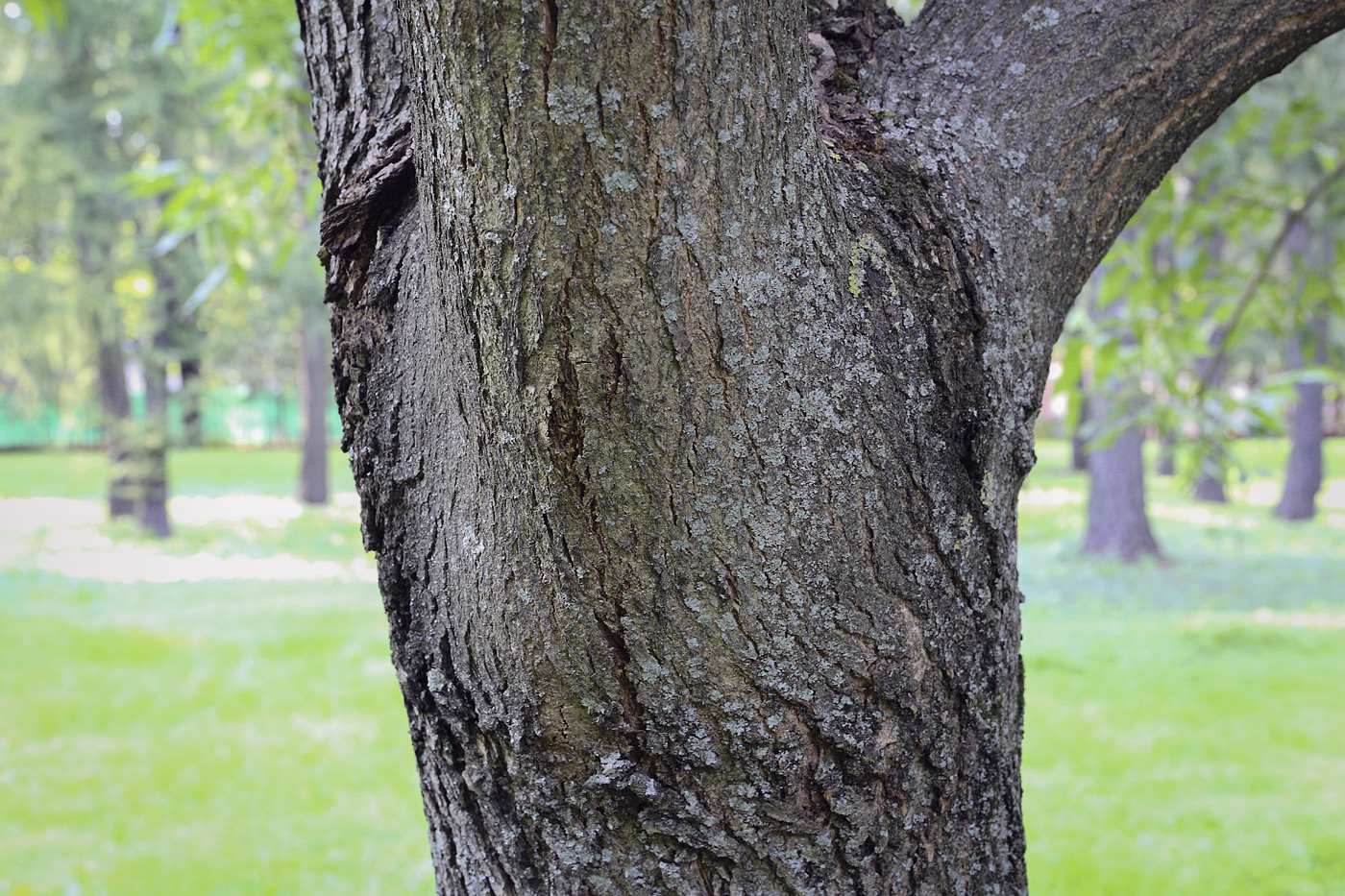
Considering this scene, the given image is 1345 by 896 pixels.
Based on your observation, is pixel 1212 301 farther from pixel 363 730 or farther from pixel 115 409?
pixel 115 409

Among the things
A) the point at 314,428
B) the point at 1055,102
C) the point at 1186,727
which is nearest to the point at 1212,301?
the point at 1055,102

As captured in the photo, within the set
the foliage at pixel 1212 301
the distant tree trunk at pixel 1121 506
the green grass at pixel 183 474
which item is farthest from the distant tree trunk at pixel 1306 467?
the green grass at pixel 183 474

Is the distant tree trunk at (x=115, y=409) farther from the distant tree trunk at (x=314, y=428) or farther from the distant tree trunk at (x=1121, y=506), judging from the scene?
the distant tree trunk at (x=1121, y=506)

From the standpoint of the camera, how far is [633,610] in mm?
967

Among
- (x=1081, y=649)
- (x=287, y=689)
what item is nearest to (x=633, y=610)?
(x=287, y=689)

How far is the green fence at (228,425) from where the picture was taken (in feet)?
90.0

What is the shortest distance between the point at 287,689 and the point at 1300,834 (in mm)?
5645

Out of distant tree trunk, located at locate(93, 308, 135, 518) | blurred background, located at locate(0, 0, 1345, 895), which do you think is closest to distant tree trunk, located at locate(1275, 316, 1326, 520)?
blurred background, located at locate(0, 0, 1345, 895)

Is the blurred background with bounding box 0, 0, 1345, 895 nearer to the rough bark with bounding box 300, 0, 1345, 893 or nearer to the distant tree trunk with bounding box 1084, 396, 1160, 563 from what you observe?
the distant tree trunk with bounding box 1084, 396, 1160, 563

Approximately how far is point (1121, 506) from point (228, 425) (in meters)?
27.9

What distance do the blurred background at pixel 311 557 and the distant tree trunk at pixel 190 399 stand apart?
0.09 meters

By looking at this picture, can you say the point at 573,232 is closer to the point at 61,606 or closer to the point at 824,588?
the point at 824,588

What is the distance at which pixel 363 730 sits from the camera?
5520 millimetres

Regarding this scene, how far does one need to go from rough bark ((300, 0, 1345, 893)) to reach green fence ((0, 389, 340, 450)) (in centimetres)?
2600
